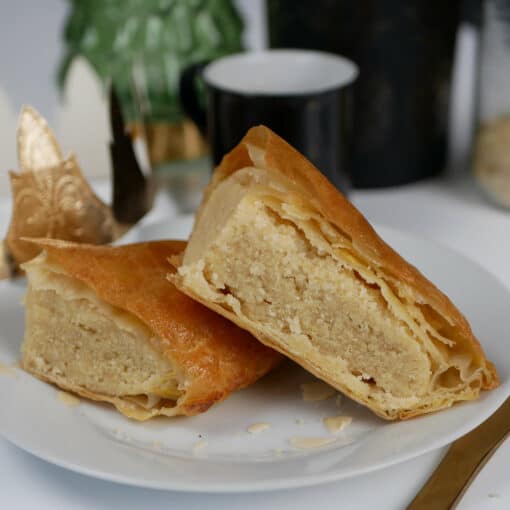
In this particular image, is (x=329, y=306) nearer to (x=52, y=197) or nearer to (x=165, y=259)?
(x=165, y=259)

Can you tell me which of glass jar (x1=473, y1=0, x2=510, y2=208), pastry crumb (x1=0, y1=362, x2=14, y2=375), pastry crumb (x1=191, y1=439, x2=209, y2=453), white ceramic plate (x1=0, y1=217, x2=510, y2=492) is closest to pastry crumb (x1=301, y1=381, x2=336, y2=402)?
white ceramic plate (x1=0, y1=217, x2=510, y2=492)

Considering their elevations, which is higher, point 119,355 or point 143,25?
point 143,25

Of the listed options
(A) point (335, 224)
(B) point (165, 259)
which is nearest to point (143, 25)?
(B) point (165, 259)

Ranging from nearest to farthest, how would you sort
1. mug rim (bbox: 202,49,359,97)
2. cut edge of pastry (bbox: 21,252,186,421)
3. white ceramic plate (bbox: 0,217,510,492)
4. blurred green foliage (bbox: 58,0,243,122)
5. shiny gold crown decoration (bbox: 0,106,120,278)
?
white ceramic plate (bbox: 0,217,510,492), cut edge of pastry (bbox: 21,252,186,421), shiny gold crown decoration (bbox: 0,106,120,278), mug rim (bbox: 202,49,359,97), blurred green foliage (bbox: 58,0,243,122)

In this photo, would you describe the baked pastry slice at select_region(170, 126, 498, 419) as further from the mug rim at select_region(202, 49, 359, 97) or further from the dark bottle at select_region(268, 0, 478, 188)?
the dark bottle at select_region(268, 0, 478, 188)

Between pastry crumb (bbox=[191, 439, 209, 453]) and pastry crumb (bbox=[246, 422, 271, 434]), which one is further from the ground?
pastry crumb (bbox=[191, 439, 209, 453])

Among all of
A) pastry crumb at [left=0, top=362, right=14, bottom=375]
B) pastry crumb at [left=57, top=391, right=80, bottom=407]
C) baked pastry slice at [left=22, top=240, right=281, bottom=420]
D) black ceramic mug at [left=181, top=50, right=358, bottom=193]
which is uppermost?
black ceramic mug at [left=181, top=50, right=358, bottom=193]

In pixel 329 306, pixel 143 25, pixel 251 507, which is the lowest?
pixel 251 507
